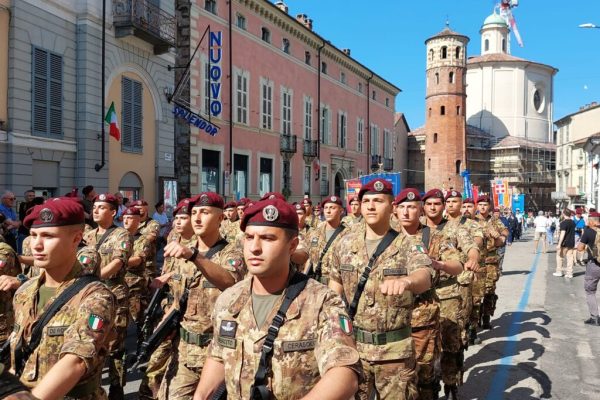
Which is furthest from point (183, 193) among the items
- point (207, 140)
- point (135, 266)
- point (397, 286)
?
Answer: point (397, 286)

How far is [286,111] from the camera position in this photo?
106ft

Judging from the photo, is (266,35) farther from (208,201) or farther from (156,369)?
(156,369)

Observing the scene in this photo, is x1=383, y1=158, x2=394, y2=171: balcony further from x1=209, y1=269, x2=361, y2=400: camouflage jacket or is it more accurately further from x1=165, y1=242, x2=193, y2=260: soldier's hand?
x1=209, y1=269, x2=361, y2=400: camouflage jacket

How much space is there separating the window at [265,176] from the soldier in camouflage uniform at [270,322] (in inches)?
1051

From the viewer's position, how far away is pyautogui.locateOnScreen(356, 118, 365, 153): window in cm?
4312

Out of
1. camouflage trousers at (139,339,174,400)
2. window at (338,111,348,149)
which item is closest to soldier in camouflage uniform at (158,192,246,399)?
camouflage trousers at (139,339,174,400)

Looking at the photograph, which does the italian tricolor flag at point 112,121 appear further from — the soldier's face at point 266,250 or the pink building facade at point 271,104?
the soldier's face at point 266,250

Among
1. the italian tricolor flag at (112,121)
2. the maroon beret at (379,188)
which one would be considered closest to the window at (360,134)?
the italian tricolor flag at (112,121)

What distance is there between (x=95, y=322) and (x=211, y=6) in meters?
24.5

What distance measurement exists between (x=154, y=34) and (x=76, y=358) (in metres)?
17.7

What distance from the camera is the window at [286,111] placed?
31.8 meters

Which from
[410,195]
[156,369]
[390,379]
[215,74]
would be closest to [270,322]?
[390,379]

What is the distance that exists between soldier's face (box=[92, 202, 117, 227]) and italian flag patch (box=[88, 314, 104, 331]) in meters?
3.54

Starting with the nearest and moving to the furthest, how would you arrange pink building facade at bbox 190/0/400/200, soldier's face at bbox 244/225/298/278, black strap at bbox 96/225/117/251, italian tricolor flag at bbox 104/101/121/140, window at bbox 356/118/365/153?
soldier's face at bbox 244/225/298/278, black strap at bbox 96/225/117/251, italian tricolor flag at bbox 104/101/121/140, pink building facade at bbox 190/0/400/200, window at bbox 356/118/365/153
